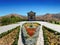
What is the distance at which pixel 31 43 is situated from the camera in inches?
768

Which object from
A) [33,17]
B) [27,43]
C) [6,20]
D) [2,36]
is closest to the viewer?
[27,43]

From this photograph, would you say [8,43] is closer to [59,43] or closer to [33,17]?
[59,43]

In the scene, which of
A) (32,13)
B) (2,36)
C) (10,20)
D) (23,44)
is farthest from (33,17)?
(23,44)

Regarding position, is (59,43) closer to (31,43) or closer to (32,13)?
(31,43)

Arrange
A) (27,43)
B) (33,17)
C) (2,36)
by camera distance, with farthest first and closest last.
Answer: (33,17)
(2,36)
(27,43)

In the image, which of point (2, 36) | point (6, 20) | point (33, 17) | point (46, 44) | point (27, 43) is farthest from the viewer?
point (33, 17)

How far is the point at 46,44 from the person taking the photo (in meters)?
18.5

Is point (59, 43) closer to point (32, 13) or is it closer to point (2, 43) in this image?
point (2, 43)

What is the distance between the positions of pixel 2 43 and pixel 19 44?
220 centimetres

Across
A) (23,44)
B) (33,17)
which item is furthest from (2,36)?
(33,17)

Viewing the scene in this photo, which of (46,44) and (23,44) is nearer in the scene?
(46,44)

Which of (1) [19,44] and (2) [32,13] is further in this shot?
(2) [32,13]

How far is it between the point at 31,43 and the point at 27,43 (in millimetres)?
557

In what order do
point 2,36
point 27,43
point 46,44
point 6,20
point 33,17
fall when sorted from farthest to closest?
point 33,17 < point 6,20 < point 2,36 < point 27,43 < point 46,44
